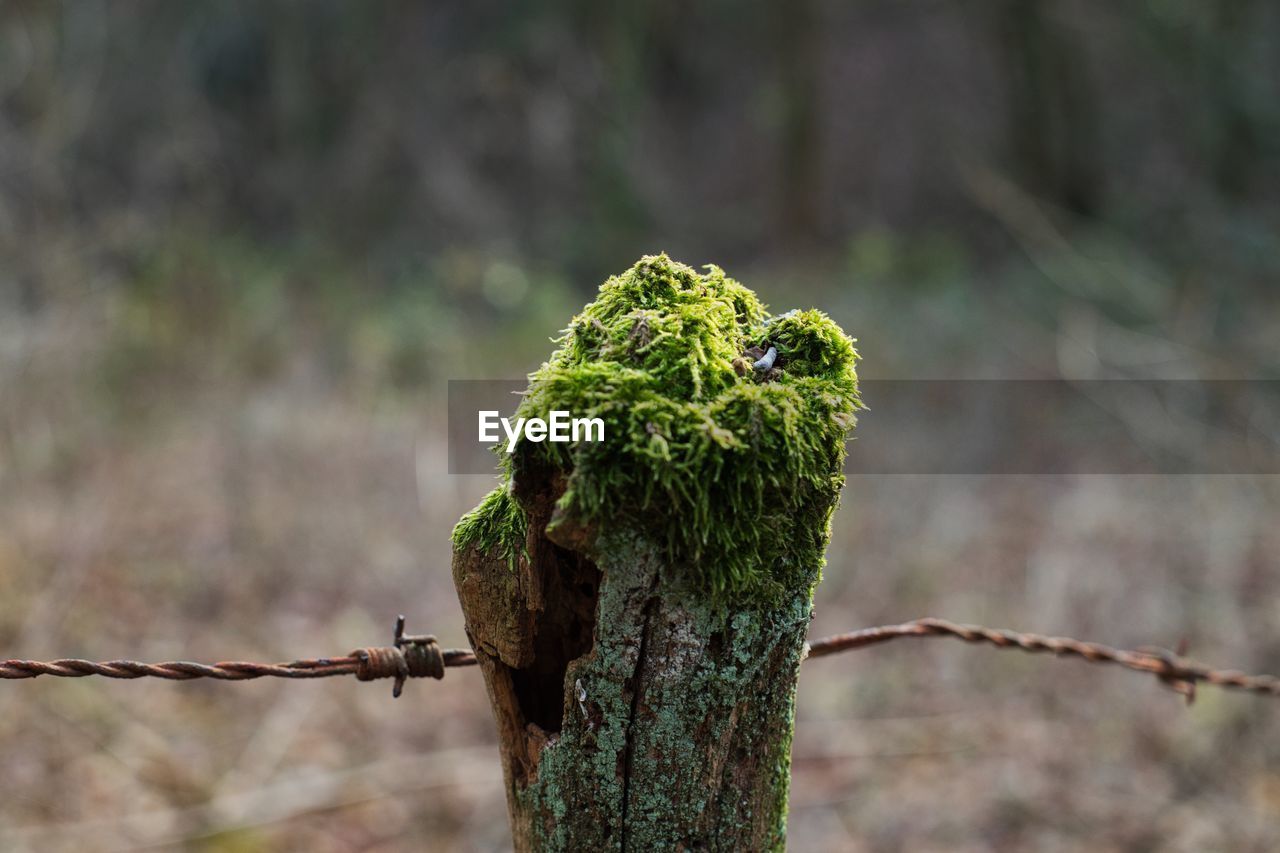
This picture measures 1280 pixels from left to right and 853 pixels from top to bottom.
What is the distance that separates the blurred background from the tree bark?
359 centimetres

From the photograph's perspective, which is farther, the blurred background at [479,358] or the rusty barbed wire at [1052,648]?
the blurred background at [479,358]

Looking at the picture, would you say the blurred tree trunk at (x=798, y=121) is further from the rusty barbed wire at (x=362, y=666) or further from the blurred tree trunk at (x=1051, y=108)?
the rusty barbed wire at (x=362, y=666)

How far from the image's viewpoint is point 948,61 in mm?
21109

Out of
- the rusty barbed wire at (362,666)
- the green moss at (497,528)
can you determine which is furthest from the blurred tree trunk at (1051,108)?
the green moss at (497,528)

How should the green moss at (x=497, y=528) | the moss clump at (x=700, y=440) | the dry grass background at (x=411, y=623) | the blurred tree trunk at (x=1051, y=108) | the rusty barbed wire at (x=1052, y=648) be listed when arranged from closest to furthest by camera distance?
the moss clump at (x=700, y=440) → the green moss at (x=497, y=528) → the rusty barbed wire at (x=1052, y=648) → the dry grass background at (x=411, y=623) → the blurred tree trunk at (x=1051, y=108)

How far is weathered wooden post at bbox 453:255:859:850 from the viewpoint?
1080 millimetres

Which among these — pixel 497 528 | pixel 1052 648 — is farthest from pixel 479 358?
pixel 497 528

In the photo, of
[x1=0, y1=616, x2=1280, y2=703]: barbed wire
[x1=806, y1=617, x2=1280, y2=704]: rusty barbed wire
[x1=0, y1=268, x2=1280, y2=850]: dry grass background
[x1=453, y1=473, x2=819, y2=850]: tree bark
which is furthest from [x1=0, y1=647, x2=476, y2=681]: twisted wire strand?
[x1=0, y1=268, x2=1280, y2=850]: dry grass background

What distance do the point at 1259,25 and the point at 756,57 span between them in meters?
10.8

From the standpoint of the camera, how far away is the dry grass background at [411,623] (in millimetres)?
4590

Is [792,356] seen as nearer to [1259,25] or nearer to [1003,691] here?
[1003,691]

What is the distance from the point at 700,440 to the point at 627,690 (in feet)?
0.94

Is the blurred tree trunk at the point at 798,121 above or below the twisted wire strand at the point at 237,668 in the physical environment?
above

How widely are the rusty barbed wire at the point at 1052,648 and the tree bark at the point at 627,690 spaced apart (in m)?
0.52
